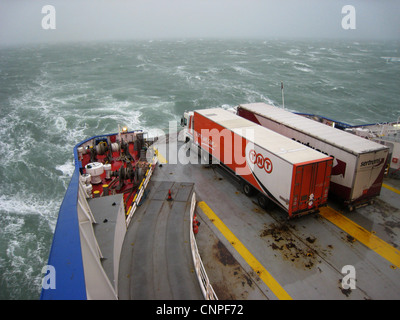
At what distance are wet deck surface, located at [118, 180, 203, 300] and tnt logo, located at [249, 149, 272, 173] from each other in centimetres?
399

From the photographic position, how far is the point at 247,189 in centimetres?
1608

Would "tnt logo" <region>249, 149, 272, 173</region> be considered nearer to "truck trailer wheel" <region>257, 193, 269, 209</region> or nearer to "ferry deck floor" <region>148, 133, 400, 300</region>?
"truck trailer wheel" <region>257, 193, 269, 209</region>

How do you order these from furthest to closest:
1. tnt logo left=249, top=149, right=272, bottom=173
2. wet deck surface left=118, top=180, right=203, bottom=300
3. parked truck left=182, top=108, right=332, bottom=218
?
1. tnt logo left=249, top=149, right=272, bottom=173
2. parked truck left=182, top=108, right=332, bottom=218
3. wet deck surface left=118, top=180, right=203, bottom=300

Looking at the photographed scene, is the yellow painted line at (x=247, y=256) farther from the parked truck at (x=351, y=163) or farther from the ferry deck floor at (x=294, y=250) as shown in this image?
the parked truck at (x=351, y=163)

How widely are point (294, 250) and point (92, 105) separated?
51.9 metres

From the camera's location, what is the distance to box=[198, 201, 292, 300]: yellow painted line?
1014 centimetres

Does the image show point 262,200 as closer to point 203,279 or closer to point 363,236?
point 363,236

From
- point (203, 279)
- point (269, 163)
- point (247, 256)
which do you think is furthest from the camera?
point (269, 163)

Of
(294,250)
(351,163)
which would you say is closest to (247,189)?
(294,250)

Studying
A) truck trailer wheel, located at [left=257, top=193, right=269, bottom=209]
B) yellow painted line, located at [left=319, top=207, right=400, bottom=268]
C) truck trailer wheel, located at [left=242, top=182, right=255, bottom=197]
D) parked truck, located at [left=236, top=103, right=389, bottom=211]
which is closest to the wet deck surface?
truck trailer wheel, located at [left=242, top=182, right=255, bottom=197]

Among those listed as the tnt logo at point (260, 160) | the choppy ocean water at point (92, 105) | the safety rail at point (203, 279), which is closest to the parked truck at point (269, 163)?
the tnt logo at point (260, 160)

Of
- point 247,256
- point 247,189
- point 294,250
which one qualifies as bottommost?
point 247,256

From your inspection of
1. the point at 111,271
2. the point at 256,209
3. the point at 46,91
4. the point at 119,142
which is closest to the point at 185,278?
the point at 111,271

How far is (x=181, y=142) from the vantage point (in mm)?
24016
